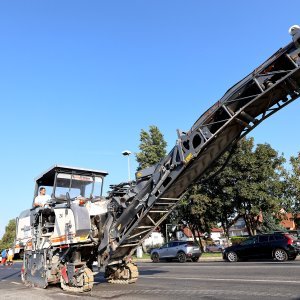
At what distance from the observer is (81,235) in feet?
32.5

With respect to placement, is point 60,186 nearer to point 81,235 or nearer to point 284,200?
point 81,235

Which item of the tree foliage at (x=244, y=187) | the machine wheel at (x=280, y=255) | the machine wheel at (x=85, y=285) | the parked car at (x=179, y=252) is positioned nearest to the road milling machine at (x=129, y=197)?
the machine wheel at (x=85, y=285)

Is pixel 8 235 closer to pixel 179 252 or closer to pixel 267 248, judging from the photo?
pixel 179 252

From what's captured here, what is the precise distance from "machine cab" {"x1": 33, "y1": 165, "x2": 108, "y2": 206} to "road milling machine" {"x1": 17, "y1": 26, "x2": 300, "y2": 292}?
3cm

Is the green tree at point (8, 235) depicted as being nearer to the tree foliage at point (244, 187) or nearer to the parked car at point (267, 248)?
the tree foliage at point (244, 187)

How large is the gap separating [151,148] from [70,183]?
3259 centimetres

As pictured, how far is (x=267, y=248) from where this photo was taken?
20812mm

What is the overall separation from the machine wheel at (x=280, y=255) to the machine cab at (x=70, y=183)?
40.3 ft

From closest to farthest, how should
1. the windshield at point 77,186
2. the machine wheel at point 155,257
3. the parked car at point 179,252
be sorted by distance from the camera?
the windshield at point 77,186, the parked car at point 179,252, the machine wheel at point 155,257

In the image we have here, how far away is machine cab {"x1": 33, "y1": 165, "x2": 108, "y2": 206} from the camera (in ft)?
38.4

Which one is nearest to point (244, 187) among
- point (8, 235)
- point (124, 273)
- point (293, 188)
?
point (293, 188)

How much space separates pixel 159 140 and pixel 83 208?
3559 centimetres

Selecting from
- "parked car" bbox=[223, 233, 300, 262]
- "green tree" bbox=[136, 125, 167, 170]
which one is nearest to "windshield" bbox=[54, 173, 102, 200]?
"parked car" bbox=[223, 233, 300, 262]

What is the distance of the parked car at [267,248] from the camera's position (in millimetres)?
19984
